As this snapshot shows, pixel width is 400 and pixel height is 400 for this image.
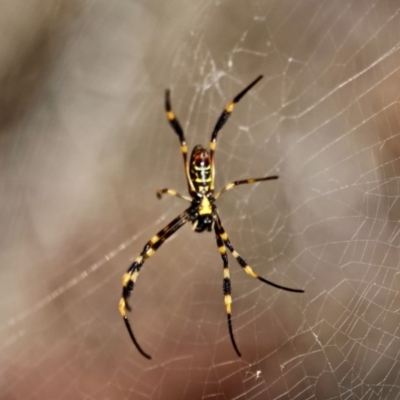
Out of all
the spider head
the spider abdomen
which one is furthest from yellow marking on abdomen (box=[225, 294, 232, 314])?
the spider abdomen

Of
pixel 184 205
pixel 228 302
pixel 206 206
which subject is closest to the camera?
pixel 228 302

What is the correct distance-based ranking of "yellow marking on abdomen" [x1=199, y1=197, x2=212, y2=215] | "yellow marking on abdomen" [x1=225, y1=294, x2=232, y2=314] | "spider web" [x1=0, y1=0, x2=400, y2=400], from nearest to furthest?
"yellow marking on abdomen" [x1=225, y1=294, x2=232, y2=314] → "yellow marking on abdomen" [x1=199, y1=197, x2=212, y2=215] → "spider web" [x1=0, y1=0, x2=400, y2=400]

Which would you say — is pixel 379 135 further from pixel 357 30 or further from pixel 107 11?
pixel 107 11

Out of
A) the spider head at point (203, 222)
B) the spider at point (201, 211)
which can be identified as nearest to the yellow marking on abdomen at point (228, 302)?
the spider at point (201, 211)

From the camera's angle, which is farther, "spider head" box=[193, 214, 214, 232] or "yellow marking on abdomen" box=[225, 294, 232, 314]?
"spider head" box=[193, 214, 214, 232]

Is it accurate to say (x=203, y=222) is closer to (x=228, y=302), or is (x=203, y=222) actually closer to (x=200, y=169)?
(x=200, y=169)

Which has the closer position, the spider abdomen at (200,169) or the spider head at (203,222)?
the spider abdomen at (200,169)

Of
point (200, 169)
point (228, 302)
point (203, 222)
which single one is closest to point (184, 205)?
point (203, 222)

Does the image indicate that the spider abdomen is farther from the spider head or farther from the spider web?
the spider web

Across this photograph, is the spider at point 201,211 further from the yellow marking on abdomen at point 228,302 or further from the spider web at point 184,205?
the spider web at point 184,205

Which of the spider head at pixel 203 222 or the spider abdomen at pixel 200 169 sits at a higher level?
the spider abdomen at pixel 200 169
